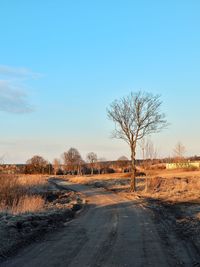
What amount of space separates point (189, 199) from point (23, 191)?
11.5m

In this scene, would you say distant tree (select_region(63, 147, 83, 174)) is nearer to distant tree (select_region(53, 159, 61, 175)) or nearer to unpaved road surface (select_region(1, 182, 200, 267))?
distant tree (select_region(53, 159, 61, 175))

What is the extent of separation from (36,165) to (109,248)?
11058cm

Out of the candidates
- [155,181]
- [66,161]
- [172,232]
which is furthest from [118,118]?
[66,161]

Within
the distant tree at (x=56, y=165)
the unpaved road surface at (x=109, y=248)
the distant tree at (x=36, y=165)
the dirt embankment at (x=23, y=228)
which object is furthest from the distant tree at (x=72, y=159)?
the unpaved road surface at (x=109, y=248)

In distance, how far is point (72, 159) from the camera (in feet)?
449

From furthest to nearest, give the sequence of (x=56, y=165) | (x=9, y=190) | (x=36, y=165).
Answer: (x=56, y=165) < (x=36, y=165) < (x=9, y=190)

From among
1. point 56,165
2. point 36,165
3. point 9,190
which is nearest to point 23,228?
point 9,190

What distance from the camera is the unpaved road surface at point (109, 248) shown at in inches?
376

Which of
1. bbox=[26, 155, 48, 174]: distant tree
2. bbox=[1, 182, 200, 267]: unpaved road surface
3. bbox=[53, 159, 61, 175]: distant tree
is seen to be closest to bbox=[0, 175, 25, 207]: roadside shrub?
bbox=[1, 182, 200, 267]: unpaved road surface

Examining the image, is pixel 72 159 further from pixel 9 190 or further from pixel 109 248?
pixel 109 248

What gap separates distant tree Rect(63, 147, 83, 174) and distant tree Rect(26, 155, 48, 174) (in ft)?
30.1

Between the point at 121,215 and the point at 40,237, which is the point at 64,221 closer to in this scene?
the point at 121,215

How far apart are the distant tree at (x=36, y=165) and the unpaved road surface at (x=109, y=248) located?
10114 centimetres

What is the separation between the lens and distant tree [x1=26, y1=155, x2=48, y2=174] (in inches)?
4635
